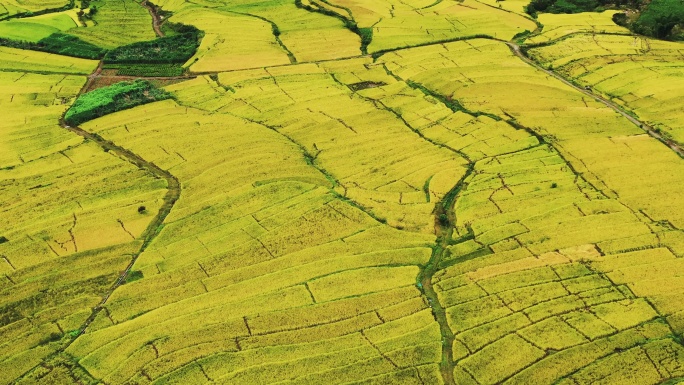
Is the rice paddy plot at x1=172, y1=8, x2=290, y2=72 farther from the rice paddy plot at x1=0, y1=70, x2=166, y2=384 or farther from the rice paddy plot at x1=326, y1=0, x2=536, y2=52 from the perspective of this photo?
the rice paddy plot at x1=0, y1=70, x2=166, y2=384

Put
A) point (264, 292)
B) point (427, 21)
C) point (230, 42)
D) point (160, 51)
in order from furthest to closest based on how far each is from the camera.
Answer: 1. point (427, 21)
2. point (230, 42)
3. point (160, 51)
4. point (264, 292)

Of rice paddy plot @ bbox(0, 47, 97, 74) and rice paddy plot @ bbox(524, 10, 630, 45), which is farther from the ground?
rice paddy plot @ bbox(524, 10, 630, 45)

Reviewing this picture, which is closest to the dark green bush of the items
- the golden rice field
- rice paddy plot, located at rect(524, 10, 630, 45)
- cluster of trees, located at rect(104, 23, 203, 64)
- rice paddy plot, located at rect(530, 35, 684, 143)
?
rice paddy plot, located at rect(524, 10, 630, 45)

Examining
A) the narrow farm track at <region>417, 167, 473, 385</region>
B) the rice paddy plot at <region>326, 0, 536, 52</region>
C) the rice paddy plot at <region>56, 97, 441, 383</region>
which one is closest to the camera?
the narrow farm track at <region>417, 167, 473, 385</region>

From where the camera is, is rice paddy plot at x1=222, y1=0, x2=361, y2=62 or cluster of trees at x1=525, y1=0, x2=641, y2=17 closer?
rice paddy plot at x1=222, y1=0, x2=361, y2=62

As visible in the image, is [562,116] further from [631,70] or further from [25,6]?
[25,6]

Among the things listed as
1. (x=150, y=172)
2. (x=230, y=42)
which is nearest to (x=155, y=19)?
(x=230, y=42)
